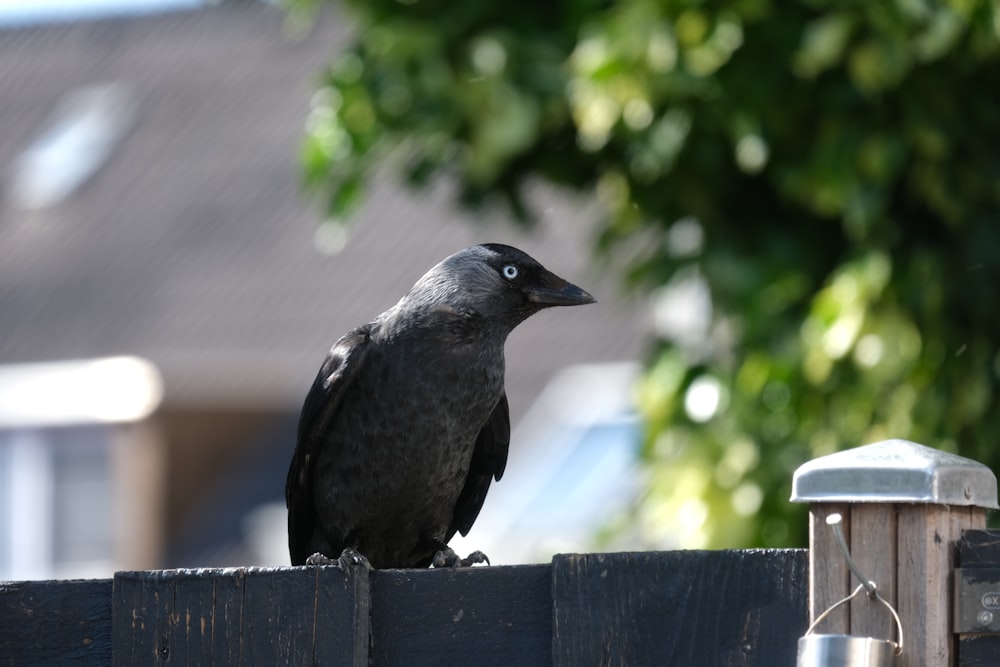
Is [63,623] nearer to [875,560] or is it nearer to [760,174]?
[875,560]

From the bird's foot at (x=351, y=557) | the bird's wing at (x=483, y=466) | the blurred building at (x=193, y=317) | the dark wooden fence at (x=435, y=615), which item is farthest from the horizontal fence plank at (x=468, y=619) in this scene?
the blurred building at (x=193, y=317)

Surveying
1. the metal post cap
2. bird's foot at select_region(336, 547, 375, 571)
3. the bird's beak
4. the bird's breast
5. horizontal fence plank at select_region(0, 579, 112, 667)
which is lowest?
horizontal fence plank at select_region(0, 579, 112, 667)

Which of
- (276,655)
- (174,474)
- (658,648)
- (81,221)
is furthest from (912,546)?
(81,221)

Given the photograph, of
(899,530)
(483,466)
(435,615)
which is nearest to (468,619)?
(435,615)

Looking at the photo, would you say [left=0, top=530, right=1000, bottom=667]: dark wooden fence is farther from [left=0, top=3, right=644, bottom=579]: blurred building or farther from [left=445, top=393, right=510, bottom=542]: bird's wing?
[left=0, top=3, right=644, bottom=579]: blurred building

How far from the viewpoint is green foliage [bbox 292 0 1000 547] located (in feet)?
14.2

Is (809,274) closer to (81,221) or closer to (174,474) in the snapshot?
(174,474)

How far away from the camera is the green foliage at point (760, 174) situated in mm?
4332

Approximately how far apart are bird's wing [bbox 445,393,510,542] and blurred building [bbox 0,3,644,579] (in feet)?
28.7

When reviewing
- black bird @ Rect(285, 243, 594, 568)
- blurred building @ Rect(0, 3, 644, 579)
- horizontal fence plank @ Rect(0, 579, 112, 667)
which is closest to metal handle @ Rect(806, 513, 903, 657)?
horizontal fence plank @ Rect(0, 579, 112, 667)

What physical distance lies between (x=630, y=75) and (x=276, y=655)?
232cm

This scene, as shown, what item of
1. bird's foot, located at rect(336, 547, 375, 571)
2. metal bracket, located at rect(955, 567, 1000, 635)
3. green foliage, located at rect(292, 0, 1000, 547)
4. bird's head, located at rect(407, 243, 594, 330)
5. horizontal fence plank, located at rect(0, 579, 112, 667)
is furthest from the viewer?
green foliage, located at rect(292, 0, 1000, 547)

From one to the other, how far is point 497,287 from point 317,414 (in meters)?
0.55

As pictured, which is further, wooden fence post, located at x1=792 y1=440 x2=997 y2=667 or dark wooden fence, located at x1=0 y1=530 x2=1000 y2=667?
dark wooden fence, located at x1=0 y1=530 x2=1000 y2=667
